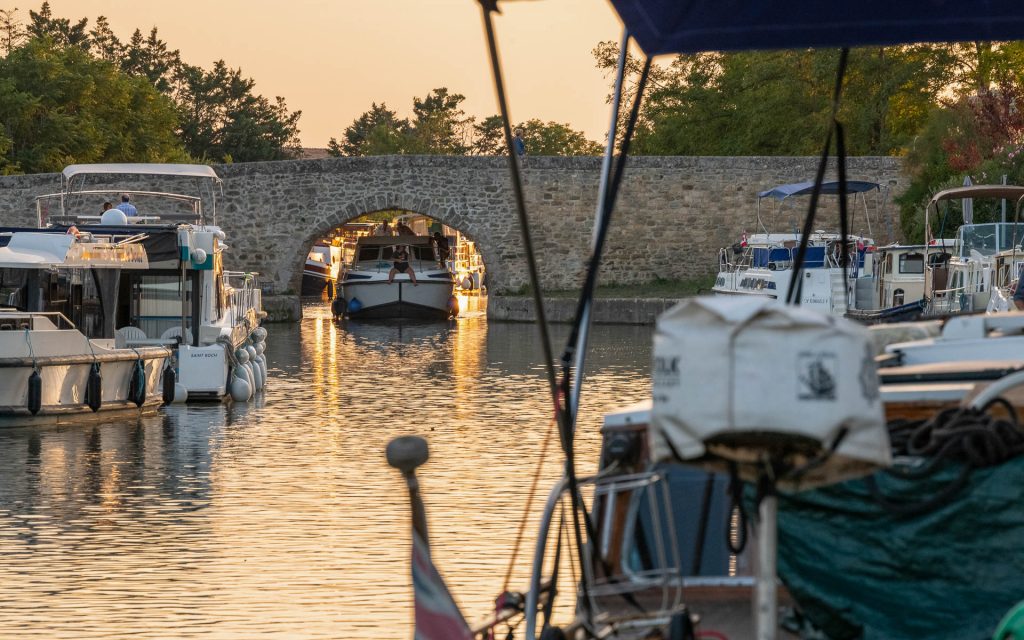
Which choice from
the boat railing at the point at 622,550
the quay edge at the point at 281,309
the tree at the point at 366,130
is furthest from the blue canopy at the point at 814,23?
the tree at the point at 366,130

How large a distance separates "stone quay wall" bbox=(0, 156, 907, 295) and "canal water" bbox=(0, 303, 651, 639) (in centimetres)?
1506

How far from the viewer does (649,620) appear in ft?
14.4

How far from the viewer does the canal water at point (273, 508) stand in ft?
24.6

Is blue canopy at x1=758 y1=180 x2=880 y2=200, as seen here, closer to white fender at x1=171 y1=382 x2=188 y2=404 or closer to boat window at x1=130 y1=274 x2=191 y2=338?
boat window at x1=130 y1=274 x2=191 y2=338

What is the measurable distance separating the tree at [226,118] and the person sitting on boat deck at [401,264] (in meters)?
33.3

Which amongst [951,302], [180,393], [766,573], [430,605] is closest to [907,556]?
[766,573]

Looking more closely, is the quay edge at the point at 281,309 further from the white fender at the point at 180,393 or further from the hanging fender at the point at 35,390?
the hanging fender at the point at 35,390

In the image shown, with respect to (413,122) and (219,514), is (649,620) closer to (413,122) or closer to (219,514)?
(219,514)

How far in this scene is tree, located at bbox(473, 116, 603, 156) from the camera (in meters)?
89.1

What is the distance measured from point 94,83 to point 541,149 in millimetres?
40993

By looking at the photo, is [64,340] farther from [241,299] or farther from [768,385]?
[768,385]

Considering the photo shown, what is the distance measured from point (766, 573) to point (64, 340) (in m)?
11.0

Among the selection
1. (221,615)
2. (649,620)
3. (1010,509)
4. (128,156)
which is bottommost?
(221,615)

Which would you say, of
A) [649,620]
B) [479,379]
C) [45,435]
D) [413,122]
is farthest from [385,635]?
[413,122]
